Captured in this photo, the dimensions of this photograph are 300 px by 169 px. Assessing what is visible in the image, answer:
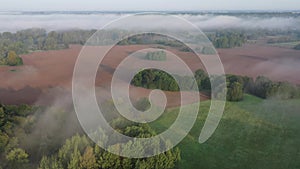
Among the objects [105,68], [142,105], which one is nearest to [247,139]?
[142,105]

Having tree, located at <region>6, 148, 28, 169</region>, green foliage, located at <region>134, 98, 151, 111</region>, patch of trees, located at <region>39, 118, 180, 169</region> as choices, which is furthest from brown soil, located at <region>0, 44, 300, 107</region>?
tree, located at <region>6, 148, 28, 169</region>

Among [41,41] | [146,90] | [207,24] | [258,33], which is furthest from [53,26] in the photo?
[146,90]

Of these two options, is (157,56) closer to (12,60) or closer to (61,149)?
(12,60)


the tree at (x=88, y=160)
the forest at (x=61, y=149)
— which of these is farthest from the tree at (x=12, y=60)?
the tree at (x=88, y=160)

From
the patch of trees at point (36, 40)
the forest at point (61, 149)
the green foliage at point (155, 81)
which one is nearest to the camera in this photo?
the forest at point (61, 149)

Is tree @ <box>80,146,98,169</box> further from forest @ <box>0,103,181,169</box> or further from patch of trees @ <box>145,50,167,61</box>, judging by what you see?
patch of trees @ <box>145,50,167,61</box>

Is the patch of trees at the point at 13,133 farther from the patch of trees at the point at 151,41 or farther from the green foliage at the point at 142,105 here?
the patch of trees at the point at 151,41
